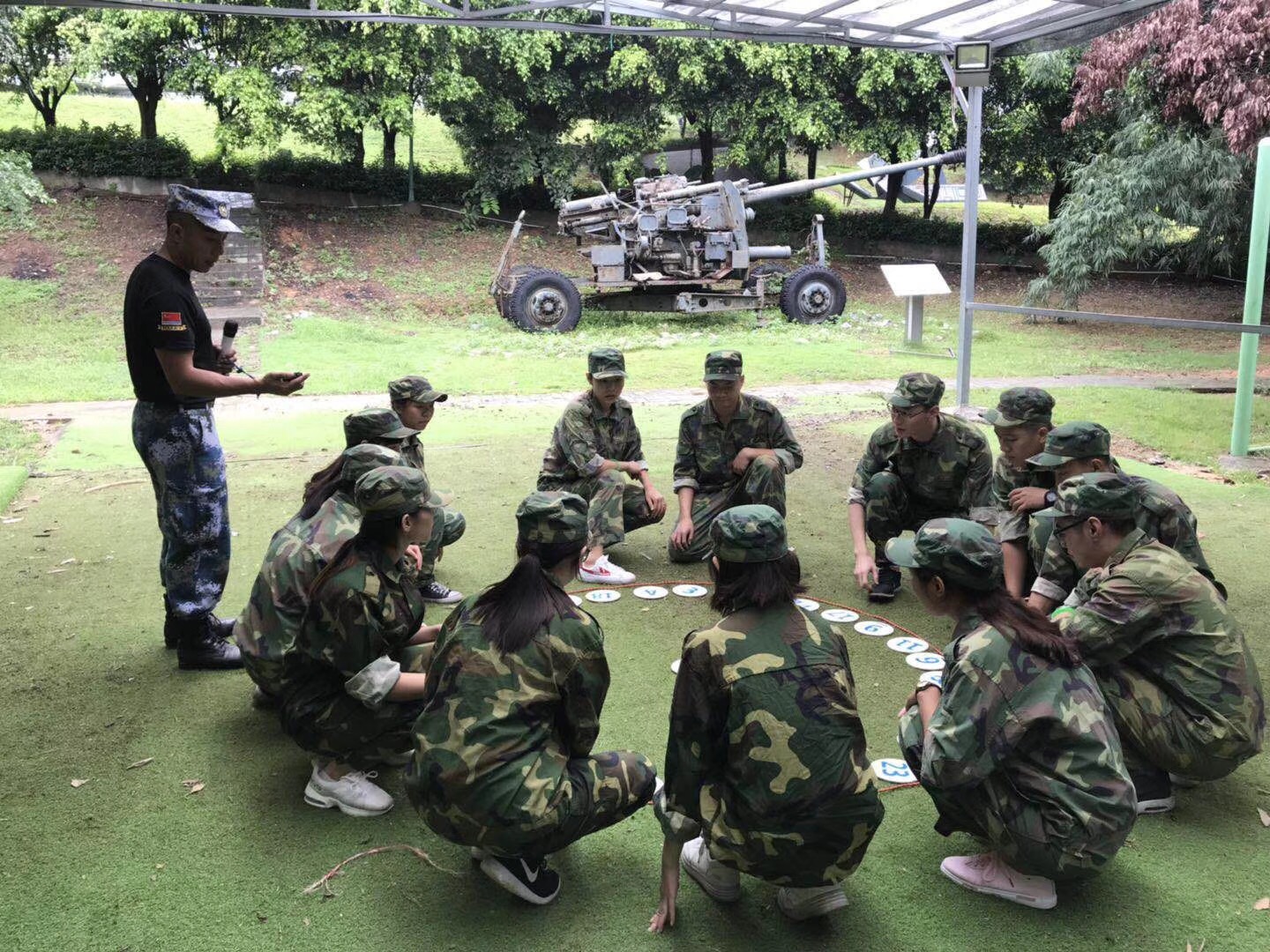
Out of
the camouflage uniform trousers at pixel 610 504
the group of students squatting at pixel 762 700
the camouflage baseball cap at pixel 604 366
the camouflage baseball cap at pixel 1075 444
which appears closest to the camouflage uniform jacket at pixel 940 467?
the camouflage baseball cap at pixel 1075 444

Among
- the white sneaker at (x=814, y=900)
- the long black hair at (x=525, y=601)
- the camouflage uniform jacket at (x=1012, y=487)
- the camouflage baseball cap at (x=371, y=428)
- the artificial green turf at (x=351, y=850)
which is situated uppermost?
the camouflage baseball cap at (x=371, y=428)

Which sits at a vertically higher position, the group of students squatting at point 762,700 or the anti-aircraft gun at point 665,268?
the anti-aircraft gun at point 665,268

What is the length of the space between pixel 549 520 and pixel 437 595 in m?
2.43

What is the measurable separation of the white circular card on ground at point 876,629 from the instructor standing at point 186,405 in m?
2.45

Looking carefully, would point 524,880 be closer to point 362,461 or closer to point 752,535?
point 752,535

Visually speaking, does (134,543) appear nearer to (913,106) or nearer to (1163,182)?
(1163,182)

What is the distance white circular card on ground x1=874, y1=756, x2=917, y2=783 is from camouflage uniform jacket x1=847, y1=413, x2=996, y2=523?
165 cm

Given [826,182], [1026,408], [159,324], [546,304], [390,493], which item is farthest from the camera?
[826,182]

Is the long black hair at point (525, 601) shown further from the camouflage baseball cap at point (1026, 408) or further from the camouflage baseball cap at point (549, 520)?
the camouflage baseball cap at point (1026, 408)

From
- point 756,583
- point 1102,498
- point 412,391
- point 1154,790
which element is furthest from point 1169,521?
point 412,391

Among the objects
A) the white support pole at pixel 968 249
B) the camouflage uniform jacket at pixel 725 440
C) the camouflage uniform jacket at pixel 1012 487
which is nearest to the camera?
the camouflage uniform jacket at pixel 1012 487

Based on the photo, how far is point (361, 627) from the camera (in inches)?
121

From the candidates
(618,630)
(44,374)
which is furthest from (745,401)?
(44,374)

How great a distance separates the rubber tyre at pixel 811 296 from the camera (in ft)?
53.4
